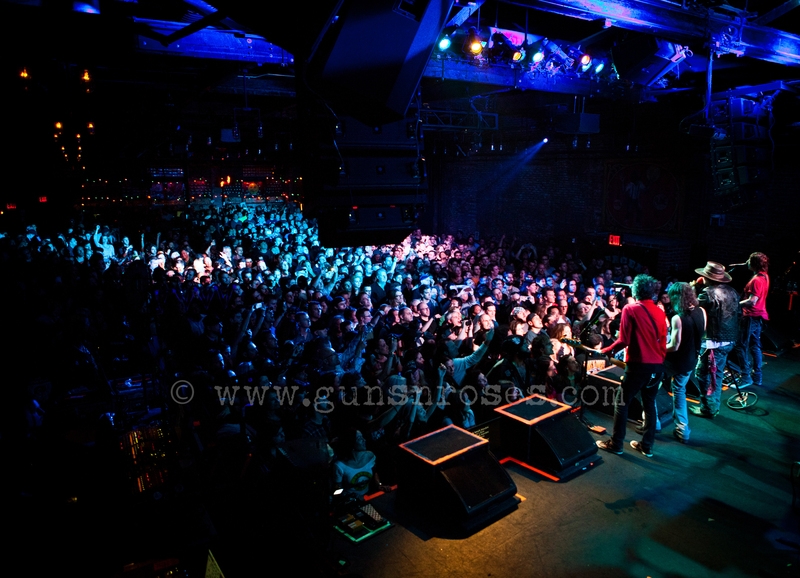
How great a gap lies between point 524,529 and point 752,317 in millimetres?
3810

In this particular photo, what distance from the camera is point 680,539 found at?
310 centimetres

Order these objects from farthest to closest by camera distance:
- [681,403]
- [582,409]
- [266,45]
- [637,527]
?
1. [582,409]
2. [266,45]
3. [681,403]
4. [637,527]

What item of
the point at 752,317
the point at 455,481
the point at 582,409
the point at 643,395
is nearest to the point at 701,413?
the point at 582,409

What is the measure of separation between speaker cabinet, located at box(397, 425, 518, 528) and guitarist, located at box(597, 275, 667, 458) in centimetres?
124

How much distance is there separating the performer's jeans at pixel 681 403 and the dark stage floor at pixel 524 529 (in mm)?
104

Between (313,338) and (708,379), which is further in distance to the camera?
(313,338)

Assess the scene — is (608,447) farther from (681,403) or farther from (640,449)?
(681,403)

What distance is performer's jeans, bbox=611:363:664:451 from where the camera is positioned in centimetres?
388

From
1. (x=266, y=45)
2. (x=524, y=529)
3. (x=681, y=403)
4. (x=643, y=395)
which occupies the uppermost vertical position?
(x=266, y=45)

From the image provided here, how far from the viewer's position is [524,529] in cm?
323

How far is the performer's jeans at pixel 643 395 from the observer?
388 centimetres

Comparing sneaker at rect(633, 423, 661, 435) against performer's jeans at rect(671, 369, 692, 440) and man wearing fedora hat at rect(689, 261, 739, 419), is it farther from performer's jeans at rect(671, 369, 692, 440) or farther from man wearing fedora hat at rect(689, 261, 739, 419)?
man wearing fedora hat at rect(689, 261, 739, 419)

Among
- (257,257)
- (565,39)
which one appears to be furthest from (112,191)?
(565,39)

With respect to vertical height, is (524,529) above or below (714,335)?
below
